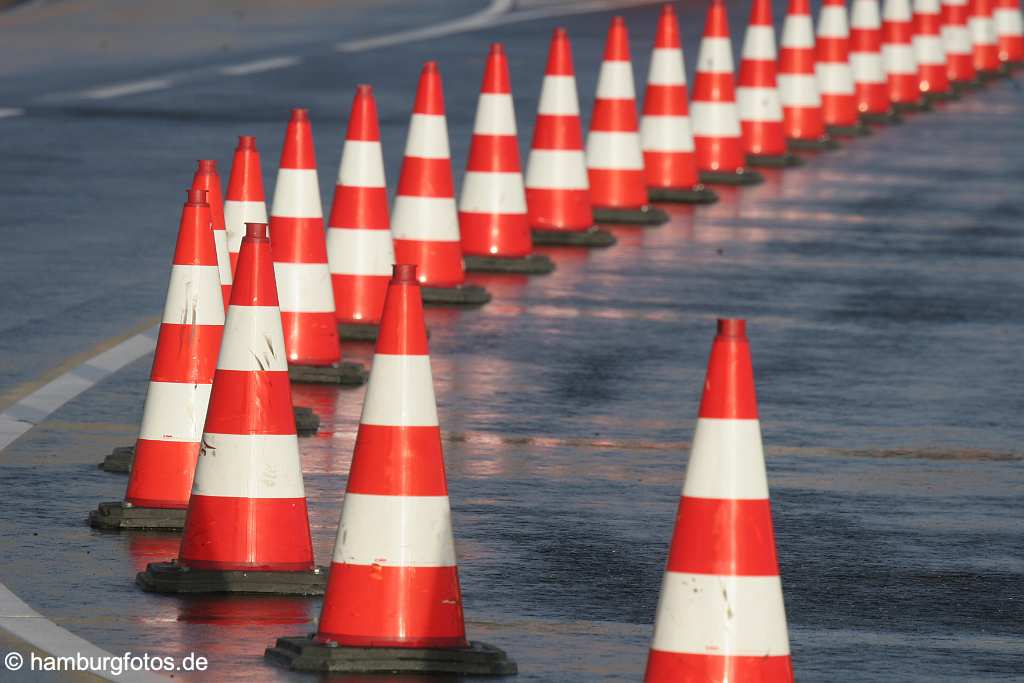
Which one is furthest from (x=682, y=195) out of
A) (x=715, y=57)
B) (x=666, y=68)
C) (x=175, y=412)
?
(x=175, y=412)

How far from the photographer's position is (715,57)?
58.0 ft

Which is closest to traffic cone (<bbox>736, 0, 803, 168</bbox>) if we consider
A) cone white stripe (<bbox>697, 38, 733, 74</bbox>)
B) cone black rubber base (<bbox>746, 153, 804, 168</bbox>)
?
cone black rubber base (<bbox>746, 153, 804, 168</bbox>)

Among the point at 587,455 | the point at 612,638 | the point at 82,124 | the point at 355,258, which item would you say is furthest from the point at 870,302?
the point at 82,124

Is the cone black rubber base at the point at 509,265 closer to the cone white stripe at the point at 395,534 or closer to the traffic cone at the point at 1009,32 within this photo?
the cone white stripe at the point at 395,534

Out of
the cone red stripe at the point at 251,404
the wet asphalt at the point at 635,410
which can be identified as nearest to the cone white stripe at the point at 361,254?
the wet asphalt at the point at 635,410

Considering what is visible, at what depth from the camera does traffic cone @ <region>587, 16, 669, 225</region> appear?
1569 cm

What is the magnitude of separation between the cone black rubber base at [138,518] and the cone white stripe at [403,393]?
4.54ft

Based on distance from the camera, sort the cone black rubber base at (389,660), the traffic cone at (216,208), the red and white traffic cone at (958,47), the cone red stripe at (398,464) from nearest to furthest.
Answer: the cone black rubber base at (389,660), the cone red stripe at (398,464), the traffic cone at (216,208), the red and white traffic cone at (958,47)

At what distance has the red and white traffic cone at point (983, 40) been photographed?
83.7 ft

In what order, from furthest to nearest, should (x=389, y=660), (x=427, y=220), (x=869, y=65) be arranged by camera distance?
1. (x=869, y=65)
2. (x=427, y=220)
3. (x=389, y=660)

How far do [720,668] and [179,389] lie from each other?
8.73 feet

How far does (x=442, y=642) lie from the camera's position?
677 centimetres

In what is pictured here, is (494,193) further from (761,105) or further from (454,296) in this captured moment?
(761,105)

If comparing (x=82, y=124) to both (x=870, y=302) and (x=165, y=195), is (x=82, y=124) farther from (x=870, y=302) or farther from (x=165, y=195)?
(x=870, y=302)
